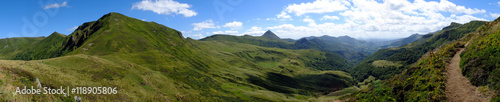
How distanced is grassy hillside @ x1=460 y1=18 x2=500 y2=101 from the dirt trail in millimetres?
962

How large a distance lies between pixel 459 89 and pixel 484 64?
7.04m

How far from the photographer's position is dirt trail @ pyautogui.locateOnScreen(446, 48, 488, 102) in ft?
96.4

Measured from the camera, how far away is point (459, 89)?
32219mm

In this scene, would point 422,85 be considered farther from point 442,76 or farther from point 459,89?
point 459,89

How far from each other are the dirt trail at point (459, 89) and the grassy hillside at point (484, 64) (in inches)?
37.9

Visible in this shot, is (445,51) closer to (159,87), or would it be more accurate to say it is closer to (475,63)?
(475,63)

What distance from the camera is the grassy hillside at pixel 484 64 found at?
3014cm

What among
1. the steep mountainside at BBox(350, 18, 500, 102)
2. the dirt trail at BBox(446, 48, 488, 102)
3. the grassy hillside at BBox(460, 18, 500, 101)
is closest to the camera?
the dirt trail at BBox(446, 48, 488, 102)

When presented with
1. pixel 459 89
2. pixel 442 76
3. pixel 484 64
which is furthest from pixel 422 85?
pixel 484 64

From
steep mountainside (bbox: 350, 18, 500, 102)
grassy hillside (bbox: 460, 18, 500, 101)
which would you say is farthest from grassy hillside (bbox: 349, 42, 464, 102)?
grassy hillside (bbox: 460, 18, 500, 101)

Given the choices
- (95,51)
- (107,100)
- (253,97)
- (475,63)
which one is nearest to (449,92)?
(475,63)

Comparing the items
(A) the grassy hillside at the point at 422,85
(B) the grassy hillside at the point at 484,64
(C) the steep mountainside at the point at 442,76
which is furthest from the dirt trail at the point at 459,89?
(B) the grassy hillside at the point at 484,64

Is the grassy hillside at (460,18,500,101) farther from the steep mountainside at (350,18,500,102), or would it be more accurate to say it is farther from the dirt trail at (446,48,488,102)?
the dirt trail at (446,48,488,102)

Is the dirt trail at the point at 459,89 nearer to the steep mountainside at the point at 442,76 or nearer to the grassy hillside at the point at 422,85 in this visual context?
the steep mountainside at the point at 442,76
